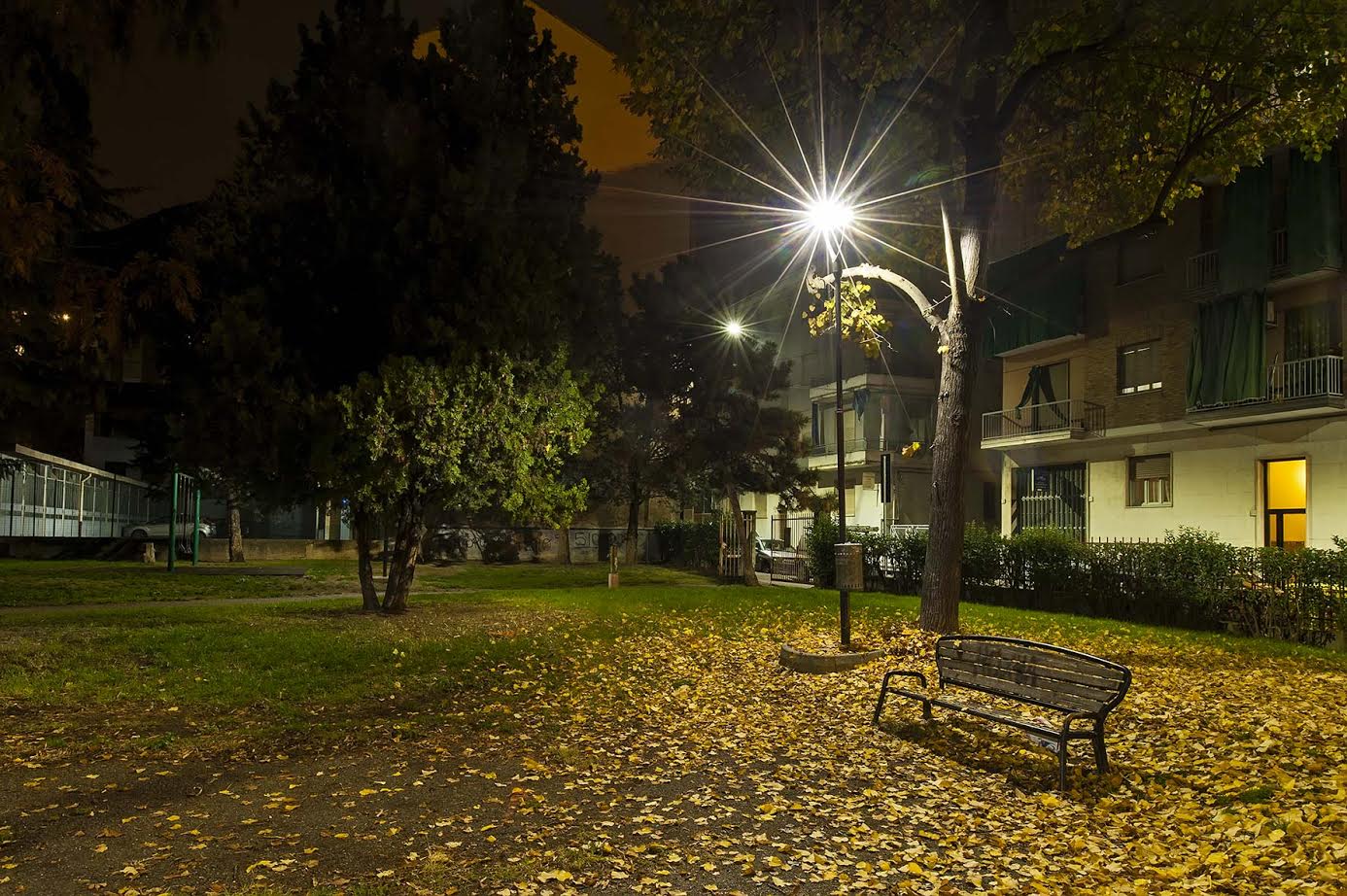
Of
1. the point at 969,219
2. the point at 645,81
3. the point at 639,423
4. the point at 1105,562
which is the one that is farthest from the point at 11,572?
the point at 1105,562

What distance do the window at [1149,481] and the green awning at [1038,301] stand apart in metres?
4.66

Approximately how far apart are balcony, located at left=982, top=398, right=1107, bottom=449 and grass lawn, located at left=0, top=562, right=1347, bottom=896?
52.1 feet

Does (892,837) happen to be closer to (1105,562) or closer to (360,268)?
(360,268)

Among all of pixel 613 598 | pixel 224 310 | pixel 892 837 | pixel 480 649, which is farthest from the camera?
pixel 613 598

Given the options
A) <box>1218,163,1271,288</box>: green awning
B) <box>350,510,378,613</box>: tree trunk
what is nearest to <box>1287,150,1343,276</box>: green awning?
<box>1218,163,1271,288</box>: green awning

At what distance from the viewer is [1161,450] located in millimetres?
26141

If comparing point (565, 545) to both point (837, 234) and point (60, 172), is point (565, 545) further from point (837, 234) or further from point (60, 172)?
point (60, 172)

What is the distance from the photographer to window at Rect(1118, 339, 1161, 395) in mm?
26359

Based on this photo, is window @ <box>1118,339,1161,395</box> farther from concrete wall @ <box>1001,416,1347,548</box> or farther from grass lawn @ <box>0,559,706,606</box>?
grass lawn @ <box>0,559,706,606</box>

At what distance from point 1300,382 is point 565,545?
28143 mm

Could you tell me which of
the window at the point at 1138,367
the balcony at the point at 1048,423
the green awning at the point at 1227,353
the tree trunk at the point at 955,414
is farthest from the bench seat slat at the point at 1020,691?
the balcony at the point at 1048,423

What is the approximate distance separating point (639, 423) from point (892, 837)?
1002 inches

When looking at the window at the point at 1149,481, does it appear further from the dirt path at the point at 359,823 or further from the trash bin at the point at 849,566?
the dirt path at the point at 359,823

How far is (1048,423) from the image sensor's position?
3023 centimetres
